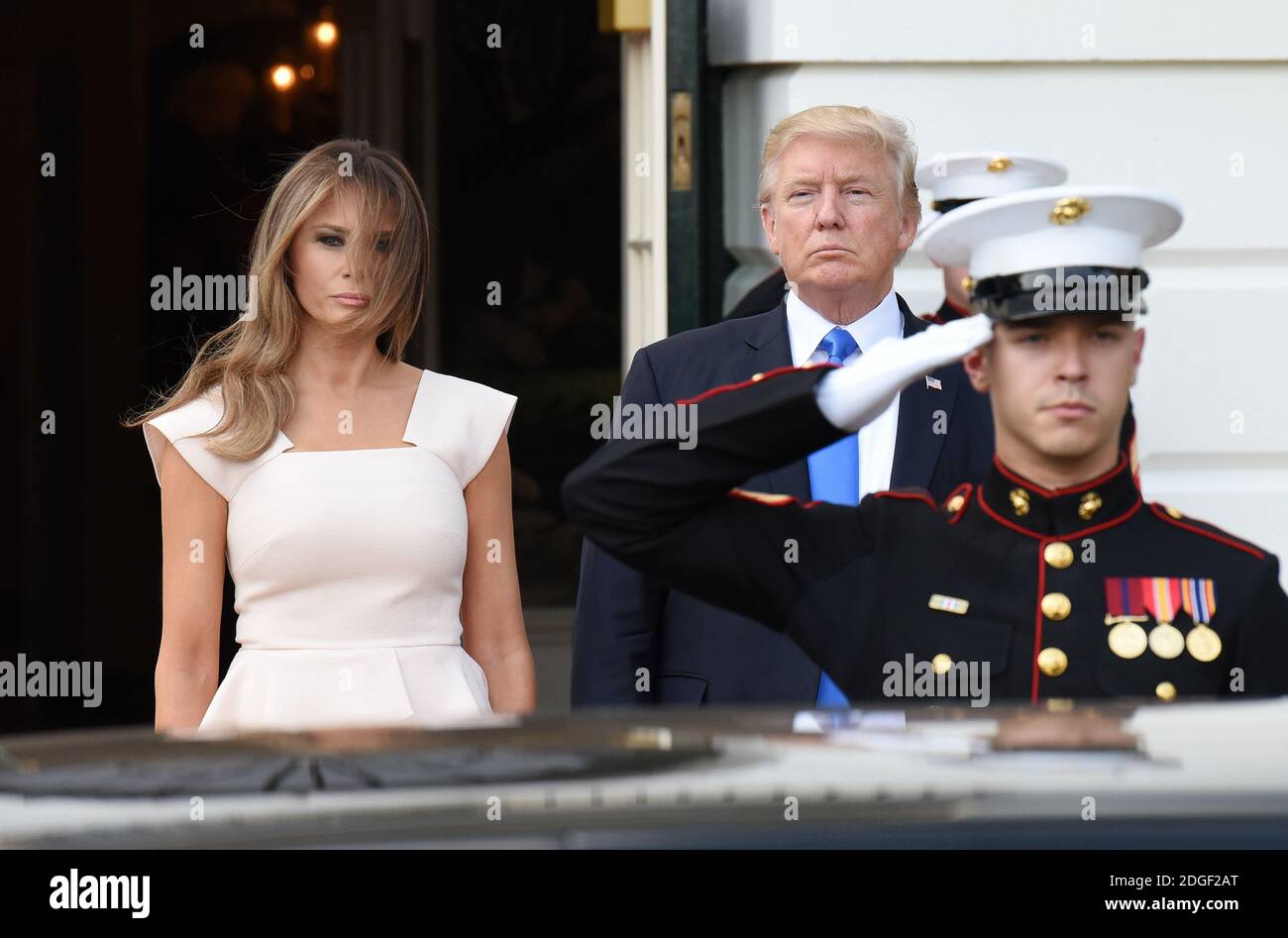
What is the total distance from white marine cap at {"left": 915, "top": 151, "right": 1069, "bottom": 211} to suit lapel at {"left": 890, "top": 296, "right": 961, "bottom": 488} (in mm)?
543

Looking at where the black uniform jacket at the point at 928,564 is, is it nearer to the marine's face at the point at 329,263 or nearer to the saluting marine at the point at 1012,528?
the saluting marine at the point at 1012,528

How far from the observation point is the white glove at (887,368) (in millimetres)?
1864

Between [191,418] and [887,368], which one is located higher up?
[191,418]

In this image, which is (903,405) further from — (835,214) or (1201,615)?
(1201,615)

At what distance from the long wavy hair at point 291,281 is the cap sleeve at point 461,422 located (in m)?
0.12

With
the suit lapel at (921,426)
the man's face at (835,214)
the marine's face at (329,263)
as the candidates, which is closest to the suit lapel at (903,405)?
the suit lapel at (921,426)

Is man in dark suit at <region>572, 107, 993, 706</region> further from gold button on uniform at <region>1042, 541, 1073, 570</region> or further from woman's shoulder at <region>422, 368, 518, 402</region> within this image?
gold button on uniform at <region>1042, 541, 1073, 570</region>

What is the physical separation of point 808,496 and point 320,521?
2.26 ft

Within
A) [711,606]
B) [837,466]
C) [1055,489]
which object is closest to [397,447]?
[711,606]

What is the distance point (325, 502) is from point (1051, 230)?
113 centimetres

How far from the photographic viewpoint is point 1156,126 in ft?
13.1

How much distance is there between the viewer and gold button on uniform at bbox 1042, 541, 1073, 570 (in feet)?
6.64

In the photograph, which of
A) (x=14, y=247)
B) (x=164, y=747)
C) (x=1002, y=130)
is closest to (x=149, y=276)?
(x=14, y=247)
